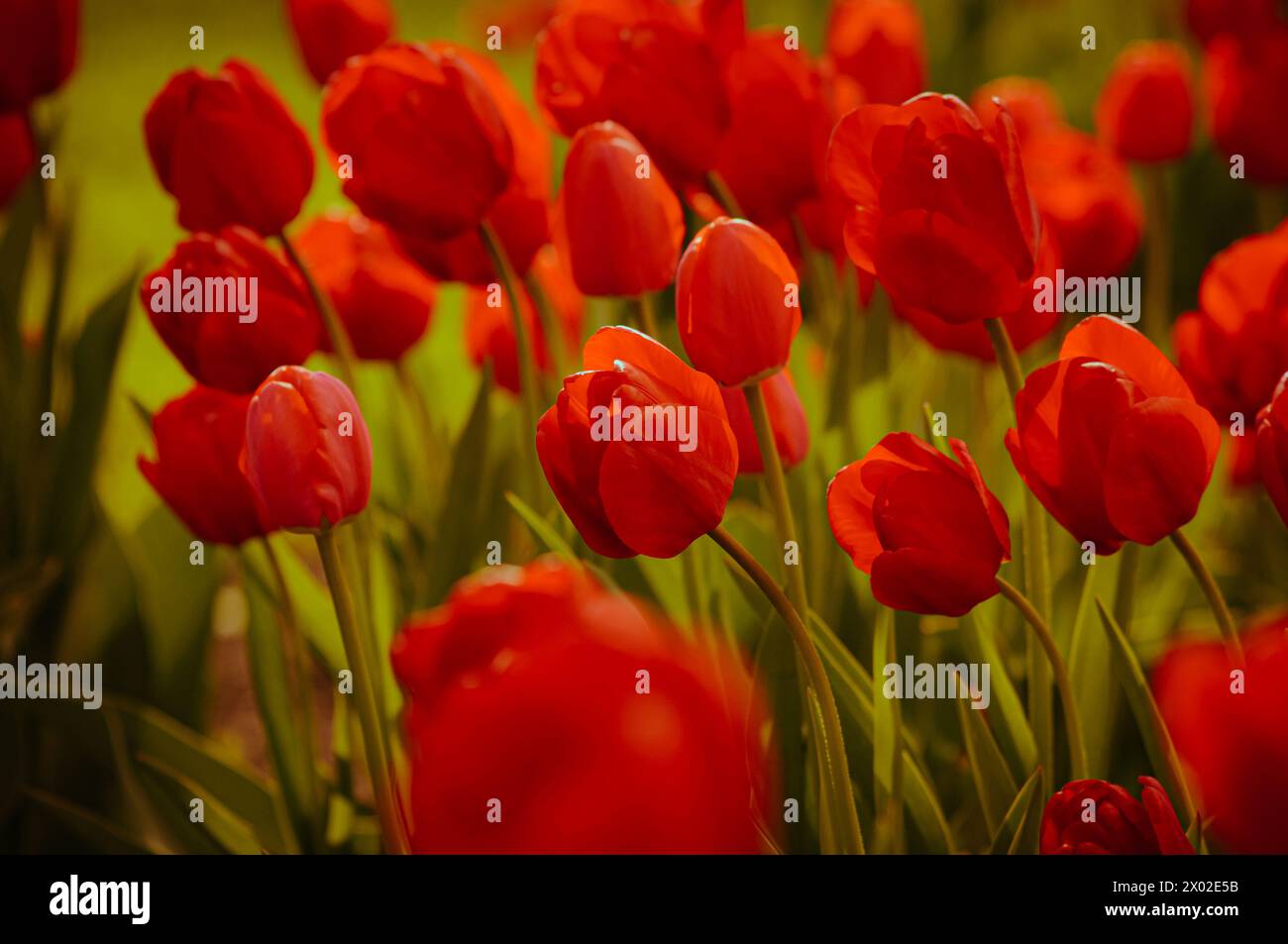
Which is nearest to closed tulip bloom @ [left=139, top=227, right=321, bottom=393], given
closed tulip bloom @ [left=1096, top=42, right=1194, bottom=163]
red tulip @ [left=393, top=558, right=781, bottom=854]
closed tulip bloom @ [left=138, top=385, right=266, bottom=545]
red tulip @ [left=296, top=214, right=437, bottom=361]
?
closed tulip bloom @ [left=138, top=385, right=266, bottom=545]

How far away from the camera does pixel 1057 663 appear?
0.32 meters

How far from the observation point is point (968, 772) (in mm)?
435

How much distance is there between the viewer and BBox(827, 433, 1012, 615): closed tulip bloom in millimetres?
296

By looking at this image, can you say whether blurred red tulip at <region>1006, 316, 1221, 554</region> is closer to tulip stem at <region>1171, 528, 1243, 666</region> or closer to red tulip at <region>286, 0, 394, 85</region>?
tulip stem at <region>1171, 528, 1243, 666</region>

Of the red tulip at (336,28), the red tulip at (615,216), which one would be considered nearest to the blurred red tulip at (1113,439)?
the red tulip at (615,216)

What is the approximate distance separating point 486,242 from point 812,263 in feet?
0.56

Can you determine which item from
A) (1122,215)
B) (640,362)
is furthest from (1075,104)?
(640,362)

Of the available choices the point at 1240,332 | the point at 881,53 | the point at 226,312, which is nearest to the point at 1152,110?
the point at 881,53

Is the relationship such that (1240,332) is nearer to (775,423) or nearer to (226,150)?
(775,423)

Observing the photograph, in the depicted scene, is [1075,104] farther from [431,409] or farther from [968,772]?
[968,772]

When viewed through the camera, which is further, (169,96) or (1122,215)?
(1122,215)

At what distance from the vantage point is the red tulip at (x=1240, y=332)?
15.2 inches

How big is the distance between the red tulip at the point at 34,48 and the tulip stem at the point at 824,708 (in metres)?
0.37

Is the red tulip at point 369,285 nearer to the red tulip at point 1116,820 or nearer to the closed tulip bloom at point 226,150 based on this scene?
the closed tulip bloom at point 226,150
